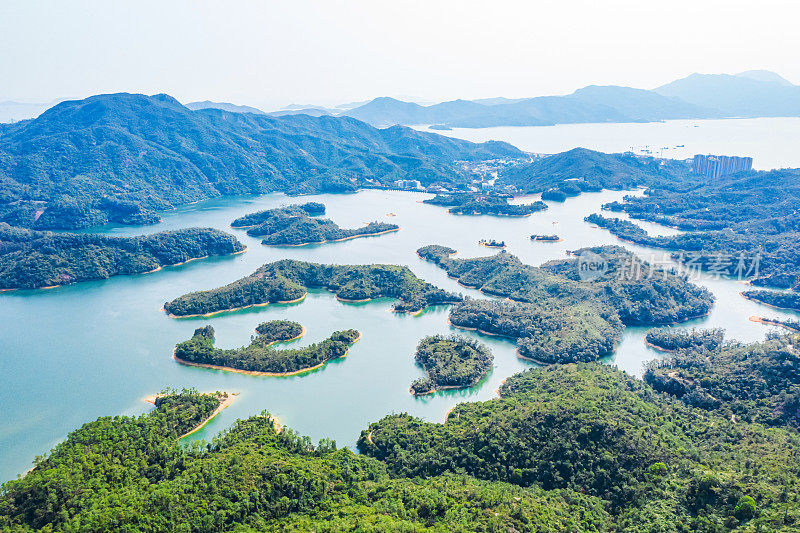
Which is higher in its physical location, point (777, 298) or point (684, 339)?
point (777, 298)

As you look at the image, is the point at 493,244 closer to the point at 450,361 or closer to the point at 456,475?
the point at 450,361

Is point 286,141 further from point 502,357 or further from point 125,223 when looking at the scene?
point 502,357

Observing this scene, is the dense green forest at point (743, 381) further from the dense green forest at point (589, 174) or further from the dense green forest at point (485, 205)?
the dense green forest at point (589, 174)

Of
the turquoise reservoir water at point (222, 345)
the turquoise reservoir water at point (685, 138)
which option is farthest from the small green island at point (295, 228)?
the turquoise reservoir water at point (685, 138)

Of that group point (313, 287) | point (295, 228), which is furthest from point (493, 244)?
point (295, 228)

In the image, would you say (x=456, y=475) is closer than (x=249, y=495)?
No
